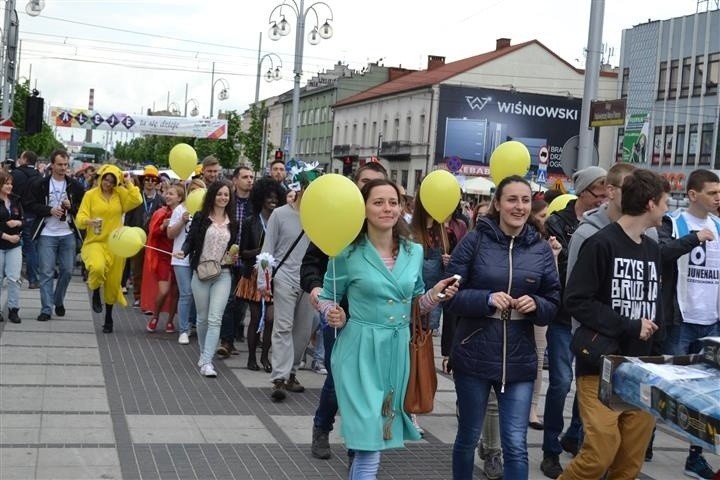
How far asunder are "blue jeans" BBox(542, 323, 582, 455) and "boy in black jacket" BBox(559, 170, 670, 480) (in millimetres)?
1343

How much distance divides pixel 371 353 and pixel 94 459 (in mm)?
2239

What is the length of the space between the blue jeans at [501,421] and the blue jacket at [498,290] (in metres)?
0.07

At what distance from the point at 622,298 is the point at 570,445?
233cm

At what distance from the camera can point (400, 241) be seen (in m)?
5.52

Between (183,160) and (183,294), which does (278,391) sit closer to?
(183,294)

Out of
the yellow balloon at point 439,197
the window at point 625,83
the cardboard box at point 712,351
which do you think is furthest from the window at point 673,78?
the cardboard box at point 712,351

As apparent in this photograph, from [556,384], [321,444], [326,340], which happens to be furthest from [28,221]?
[556,384]

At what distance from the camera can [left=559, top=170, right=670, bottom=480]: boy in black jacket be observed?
5.23 metres

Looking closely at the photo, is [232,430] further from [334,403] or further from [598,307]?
[598,307]

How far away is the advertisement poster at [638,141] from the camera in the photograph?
52781mm

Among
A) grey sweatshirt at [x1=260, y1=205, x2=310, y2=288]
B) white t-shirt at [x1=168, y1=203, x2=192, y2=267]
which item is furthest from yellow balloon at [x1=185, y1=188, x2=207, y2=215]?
grey sweatshirt at [x1=260, y1=205, x2=310, y2=288]

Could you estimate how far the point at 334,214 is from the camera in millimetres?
5266

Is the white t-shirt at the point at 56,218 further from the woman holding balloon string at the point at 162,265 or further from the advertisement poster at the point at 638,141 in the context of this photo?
the advertisement poster at the point at 638,141

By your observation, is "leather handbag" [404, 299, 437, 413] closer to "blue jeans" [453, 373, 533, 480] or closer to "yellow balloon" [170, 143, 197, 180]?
"blue jeans" [453, 373, 533, 480]
